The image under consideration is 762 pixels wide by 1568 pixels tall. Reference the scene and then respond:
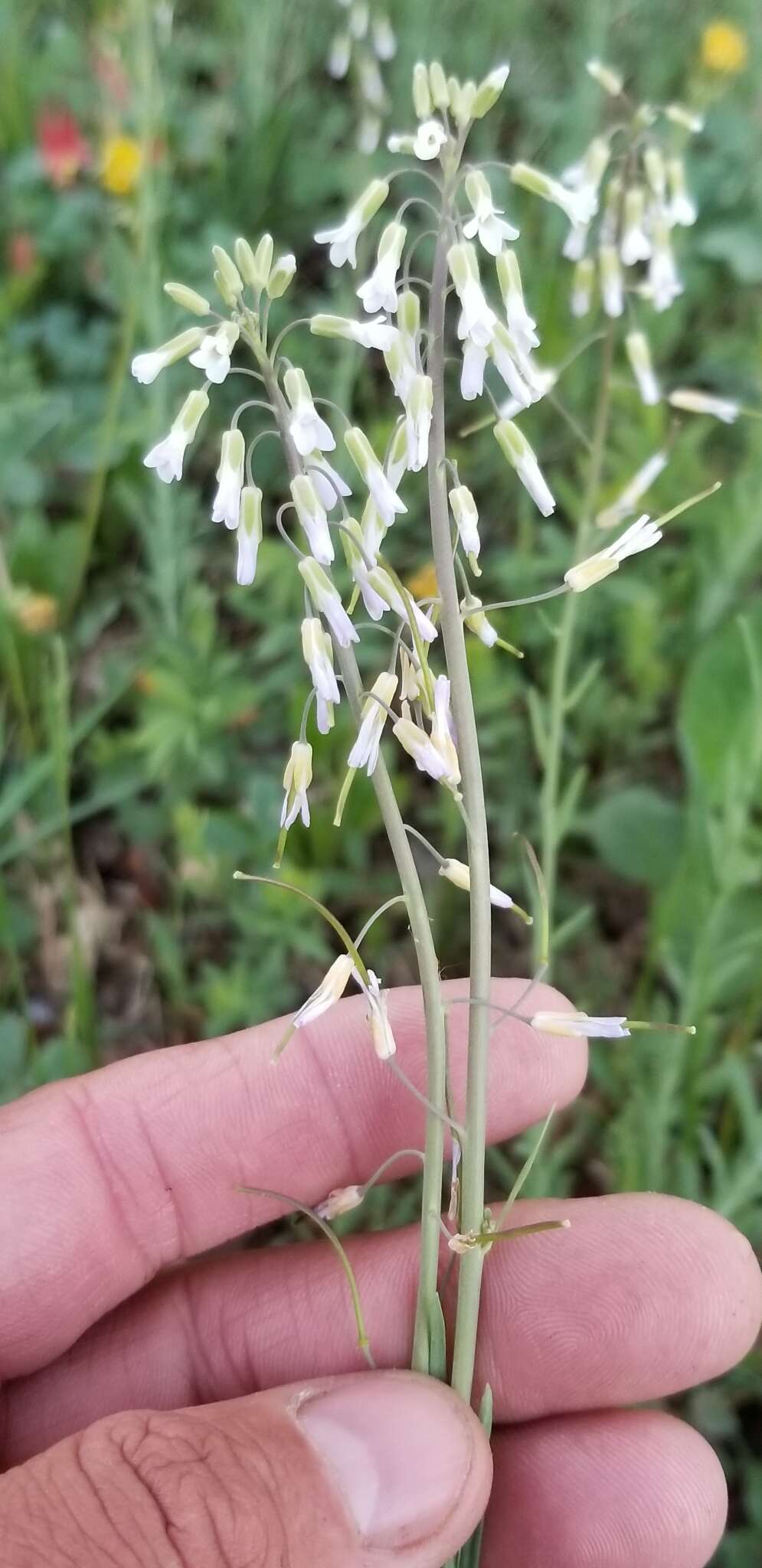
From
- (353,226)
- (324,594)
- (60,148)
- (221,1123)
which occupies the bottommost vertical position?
(221,1123)

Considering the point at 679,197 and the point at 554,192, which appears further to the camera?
the point at 679,197

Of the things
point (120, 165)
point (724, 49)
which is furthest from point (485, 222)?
point (724, 49)

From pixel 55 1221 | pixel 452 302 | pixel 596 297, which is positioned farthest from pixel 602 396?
pixel 55 1221

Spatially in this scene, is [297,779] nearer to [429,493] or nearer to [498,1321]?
[429,493]

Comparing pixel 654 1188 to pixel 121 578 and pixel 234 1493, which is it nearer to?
pixel 234 1493

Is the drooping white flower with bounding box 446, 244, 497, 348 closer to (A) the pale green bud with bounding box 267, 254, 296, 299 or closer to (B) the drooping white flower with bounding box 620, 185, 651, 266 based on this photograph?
(A) the pale green bud with bounding box 267, 254, 296, 299

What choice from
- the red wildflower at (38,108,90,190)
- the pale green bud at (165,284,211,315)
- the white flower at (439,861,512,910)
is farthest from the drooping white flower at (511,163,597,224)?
the red wildflower at (38,108,90,190)

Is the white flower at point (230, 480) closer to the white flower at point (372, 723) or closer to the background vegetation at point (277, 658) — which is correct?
the white flower at point (372, 723)
